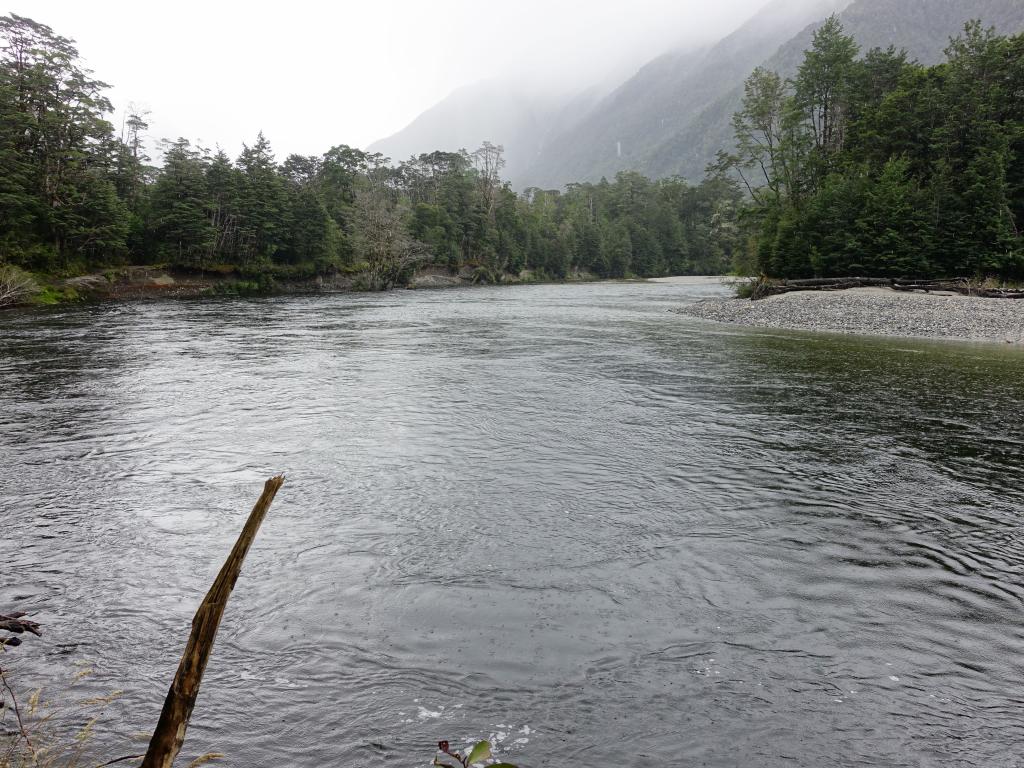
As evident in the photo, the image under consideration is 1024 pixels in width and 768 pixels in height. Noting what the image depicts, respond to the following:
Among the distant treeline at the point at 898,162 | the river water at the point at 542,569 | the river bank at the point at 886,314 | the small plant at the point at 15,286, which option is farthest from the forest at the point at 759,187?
the river water at the point at 542,569

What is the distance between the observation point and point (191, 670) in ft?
6.68

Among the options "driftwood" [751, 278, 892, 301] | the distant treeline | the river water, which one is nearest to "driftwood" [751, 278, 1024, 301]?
"driftwood" [751, 278, 892, 301]

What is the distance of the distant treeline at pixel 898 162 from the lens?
36906 millimetres

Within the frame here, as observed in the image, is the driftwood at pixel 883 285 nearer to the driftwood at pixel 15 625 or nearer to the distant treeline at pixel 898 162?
the distant treeline at pixel 898 162

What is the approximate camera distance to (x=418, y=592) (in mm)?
5766

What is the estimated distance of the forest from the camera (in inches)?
1502

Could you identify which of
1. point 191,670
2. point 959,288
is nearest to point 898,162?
point 959,288

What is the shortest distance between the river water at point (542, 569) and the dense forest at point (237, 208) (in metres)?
42.1

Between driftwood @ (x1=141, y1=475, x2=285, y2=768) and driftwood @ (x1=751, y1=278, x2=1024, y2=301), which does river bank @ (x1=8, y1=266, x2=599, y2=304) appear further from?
driftwood @ (x1=141, y1=475, x2=285, y2=768)

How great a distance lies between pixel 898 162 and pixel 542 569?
46153mm

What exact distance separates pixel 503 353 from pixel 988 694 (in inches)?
756

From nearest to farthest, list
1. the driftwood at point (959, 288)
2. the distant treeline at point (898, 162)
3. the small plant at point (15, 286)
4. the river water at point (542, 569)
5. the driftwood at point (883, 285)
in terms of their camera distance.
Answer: the river water at point (542, 569)
the driftwood at point (959, 288)
the driftwood at point (883, 285)
the small plant at point (15, 286)
the distant treeline at point (898, 162)

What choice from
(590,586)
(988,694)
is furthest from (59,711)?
(988,694)

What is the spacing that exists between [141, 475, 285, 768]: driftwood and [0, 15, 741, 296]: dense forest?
171ft
